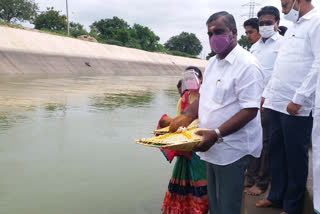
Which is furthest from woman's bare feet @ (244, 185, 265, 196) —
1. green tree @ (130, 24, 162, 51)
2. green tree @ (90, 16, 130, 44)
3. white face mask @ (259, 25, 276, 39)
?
green tree @ (130, 24, 162, 51)

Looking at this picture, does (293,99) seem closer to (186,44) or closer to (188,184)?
(188,184)

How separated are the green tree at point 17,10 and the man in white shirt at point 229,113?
158ft

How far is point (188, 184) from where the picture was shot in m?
2.90

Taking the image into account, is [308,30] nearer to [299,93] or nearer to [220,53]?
[299,93]

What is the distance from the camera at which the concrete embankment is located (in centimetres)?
1734

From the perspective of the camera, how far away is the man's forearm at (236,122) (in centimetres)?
182

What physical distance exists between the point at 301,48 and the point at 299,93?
1.35 feet

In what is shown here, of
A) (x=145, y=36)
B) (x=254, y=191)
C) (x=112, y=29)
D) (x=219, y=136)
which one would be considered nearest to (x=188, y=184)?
(x=254, y=191)

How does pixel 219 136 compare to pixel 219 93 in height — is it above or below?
below

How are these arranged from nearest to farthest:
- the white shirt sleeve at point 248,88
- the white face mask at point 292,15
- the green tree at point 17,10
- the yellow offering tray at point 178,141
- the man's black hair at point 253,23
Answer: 1. the yellow offering tray at point 178,141
2. the white shirt sleeve at point 248,88
3. the white face mask at point 292,15
4. the man's black hair at point 253,23
5. the green tree at point 17,10

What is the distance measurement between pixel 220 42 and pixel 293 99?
66 cm

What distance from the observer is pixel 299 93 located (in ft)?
6.63

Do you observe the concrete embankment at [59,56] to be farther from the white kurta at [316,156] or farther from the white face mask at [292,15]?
the white kurta at [316,156]

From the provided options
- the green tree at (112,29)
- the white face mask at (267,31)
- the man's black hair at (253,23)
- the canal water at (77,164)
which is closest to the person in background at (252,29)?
the man's black hair at (253,23)
